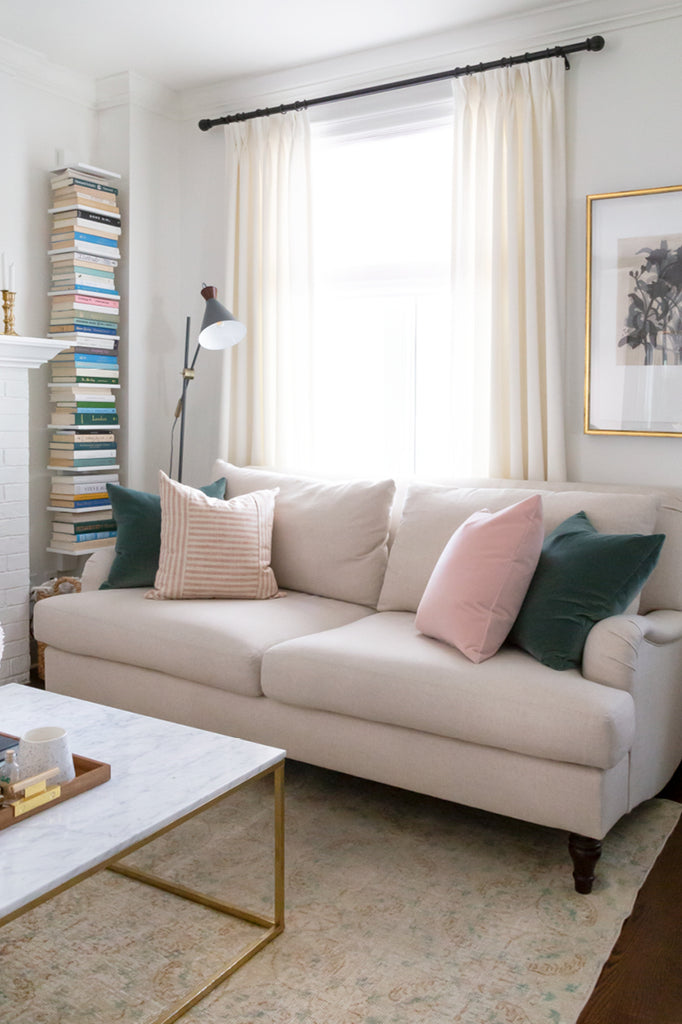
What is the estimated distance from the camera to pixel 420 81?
3.50 m

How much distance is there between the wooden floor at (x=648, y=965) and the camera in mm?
1757

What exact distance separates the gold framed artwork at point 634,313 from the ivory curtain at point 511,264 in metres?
0.12

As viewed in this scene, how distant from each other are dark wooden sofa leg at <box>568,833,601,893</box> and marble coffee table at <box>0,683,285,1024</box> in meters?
0.73

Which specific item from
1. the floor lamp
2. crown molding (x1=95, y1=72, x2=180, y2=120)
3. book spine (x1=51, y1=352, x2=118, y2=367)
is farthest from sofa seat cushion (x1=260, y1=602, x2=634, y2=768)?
crown molding (x1=95, y1=72, x2=180, y2=120)

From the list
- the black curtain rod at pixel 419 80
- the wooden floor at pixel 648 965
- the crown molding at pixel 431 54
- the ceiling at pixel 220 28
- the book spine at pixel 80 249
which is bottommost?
the wooden floor at pixel 648 965

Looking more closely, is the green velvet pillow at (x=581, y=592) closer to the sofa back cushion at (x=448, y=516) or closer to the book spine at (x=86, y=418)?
the sofa back cushion at (x=448, y=516)

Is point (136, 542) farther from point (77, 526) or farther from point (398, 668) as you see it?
point (398, 668)

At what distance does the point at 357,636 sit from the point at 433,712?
422 millimetres

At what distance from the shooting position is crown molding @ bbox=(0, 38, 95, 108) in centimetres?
368

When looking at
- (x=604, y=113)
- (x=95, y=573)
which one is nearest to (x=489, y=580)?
(x=95, y=573)

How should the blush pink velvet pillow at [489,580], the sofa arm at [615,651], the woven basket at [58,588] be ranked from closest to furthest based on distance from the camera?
the sofa arm at [615,651], the blush pink velvet pillow at [489,580], the woven basket at [58,588]

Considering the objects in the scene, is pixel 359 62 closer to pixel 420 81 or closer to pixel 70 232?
pixel 420 81

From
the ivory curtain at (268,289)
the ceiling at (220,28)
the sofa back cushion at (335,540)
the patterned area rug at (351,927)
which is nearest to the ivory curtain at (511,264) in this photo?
the ceiling at (220,28)

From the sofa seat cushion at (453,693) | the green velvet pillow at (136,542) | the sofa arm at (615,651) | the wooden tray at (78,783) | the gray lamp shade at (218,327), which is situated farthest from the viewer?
the gray lamp shade at (218,327)
